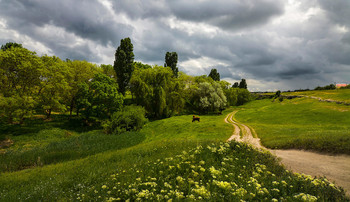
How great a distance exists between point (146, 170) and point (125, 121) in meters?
27.4

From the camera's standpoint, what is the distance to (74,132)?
3494 centimetres

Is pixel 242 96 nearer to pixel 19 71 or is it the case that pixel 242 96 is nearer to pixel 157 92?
pixel 157 92

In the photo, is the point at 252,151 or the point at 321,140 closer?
the point at 252,151

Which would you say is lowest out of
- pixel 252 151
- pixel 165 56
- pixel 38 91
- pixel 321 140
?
pixel 321 140

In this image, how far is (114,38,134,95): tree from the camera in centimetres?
4675

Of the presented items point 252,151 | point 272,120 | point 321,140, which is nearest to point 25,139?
point 252,151

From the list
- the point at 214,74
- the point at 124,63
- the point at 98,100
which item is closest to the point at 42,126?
the point at 98,100

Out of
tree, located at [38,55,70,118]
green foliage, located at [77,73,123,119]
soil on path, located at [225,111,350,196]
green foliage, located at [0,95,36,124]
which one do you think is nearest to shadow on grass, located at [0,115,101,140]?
green foliage, located at [77,73,123,119]

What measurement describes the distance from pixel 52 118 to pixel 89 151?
29.4m

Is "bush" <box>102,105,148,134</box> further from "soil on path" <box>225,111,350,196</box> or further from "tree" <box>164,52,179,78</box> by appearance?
"tree" <box>164,52,179,78</box>

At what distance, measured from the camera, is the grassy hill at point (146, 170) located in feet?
17.1

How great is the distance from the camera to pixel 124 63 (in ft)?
153

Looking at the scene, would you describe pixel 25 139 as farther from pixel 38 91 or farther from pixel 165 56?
pixel 165 56

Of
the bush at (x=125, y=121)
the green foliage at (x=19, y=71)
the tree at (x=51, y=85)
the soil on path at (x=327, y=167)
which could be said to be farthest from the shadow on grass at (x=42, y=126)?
the soil on path at (x=327, y=167)
